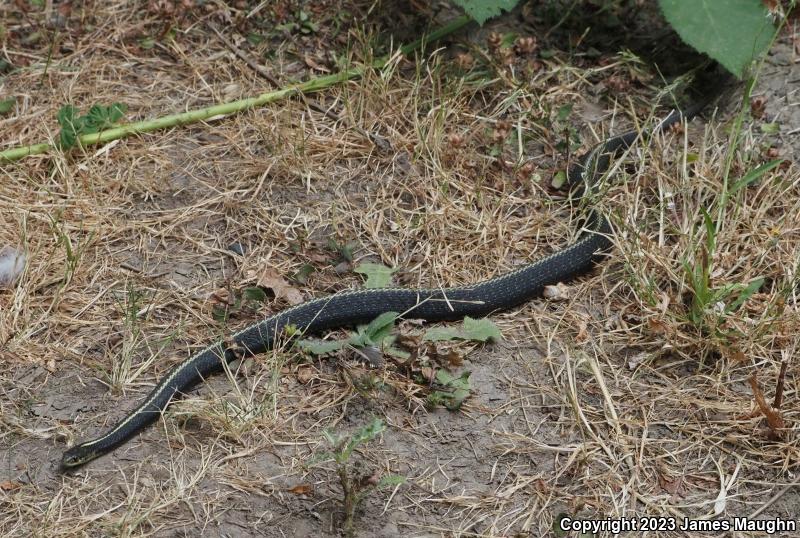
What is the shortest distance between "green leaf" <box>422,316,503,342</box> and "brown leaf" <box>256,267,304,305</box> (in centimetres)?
70

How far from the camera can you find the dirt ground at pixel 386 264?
3.81m

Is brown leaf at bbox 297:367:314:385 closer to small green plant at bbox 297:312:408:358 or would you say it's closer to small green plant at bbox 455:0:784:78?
small green plant at bbox 297:312:408:358

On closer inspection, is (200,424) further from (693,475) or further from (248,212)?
(693,475)

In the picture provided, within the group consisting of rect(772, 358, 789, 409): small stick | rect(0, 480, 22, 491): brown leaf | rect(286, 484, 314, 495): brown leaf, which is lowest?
rect(0, 480, 22, 491): brown leaf

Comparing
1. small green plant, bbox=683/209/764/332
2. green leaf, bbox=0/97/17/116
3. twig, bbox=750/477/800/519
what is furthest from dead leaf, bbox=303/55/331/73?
twig, bbox=750/477/800/519

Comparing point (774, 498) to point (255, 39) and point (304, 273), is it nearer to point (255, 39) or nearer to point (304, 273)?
point (304, 273)

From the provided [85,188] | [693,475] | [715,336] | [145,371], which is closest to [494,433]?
[693,475]

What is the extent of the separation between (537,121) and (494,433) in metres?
2.23

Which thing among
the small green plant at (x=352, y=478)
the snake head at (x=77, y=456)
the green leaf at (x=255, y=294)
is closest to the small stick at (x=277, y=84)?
the green leaf at (x=255, y=294)

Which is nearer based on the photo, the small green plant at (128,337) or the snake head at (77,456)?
the snake head at (77,456)

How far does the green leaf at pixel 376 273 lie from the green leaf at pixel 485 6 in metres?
1.60

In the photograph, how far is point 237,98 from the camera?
5672 millimetres

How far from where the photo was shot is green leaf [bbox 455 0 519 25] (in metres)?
5.26

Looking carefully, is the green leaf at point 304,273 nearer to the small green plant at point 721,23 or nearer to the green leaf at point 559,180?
the green leaf at point 559,180
